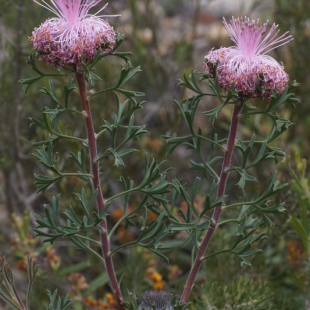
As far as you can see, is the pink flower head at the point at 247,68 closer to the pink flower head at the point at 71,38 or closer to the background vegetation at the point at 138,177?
the pink flower head at the point at 71,38

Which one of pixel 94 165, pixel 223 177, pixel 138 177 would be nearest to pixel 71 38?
pixel 94 165

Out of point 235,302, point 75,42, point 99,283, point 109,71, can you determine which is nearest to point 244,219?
point 235,302

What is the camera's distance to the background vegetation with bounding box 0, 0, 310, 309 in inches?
80.4

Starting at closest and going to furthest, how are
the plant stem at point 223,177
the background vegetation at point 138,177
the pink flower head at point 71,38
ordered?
the pink flower head at point 71,38 < the plant stem at point 223,177 < the background vegetation at point 138,177

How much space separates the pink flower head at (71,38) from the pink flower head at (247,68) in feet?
0.73

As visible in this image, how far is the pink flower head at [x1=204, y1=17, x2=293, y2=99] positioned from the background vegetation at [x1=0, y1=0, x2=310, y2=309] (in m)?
0.64

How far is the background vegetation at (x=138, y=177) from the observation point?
6.70ft

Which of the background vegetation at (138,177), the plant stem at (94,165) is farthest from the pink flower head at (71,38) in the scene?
the background vegetation at (138,177)

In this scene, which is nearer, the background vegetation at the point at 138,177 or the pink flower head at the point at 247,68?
the pink flower head at the point at 247,68

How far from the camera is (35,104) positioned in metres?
Result: 3.37

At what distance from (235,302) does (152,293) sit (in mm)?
425

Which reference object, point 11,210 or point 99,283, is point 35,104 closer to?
point 11,210

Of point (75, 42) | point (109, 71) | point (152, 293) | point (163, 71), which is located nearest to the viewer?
point (75, 42)

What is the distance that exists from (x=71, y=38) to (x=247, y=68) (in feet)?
1.15
